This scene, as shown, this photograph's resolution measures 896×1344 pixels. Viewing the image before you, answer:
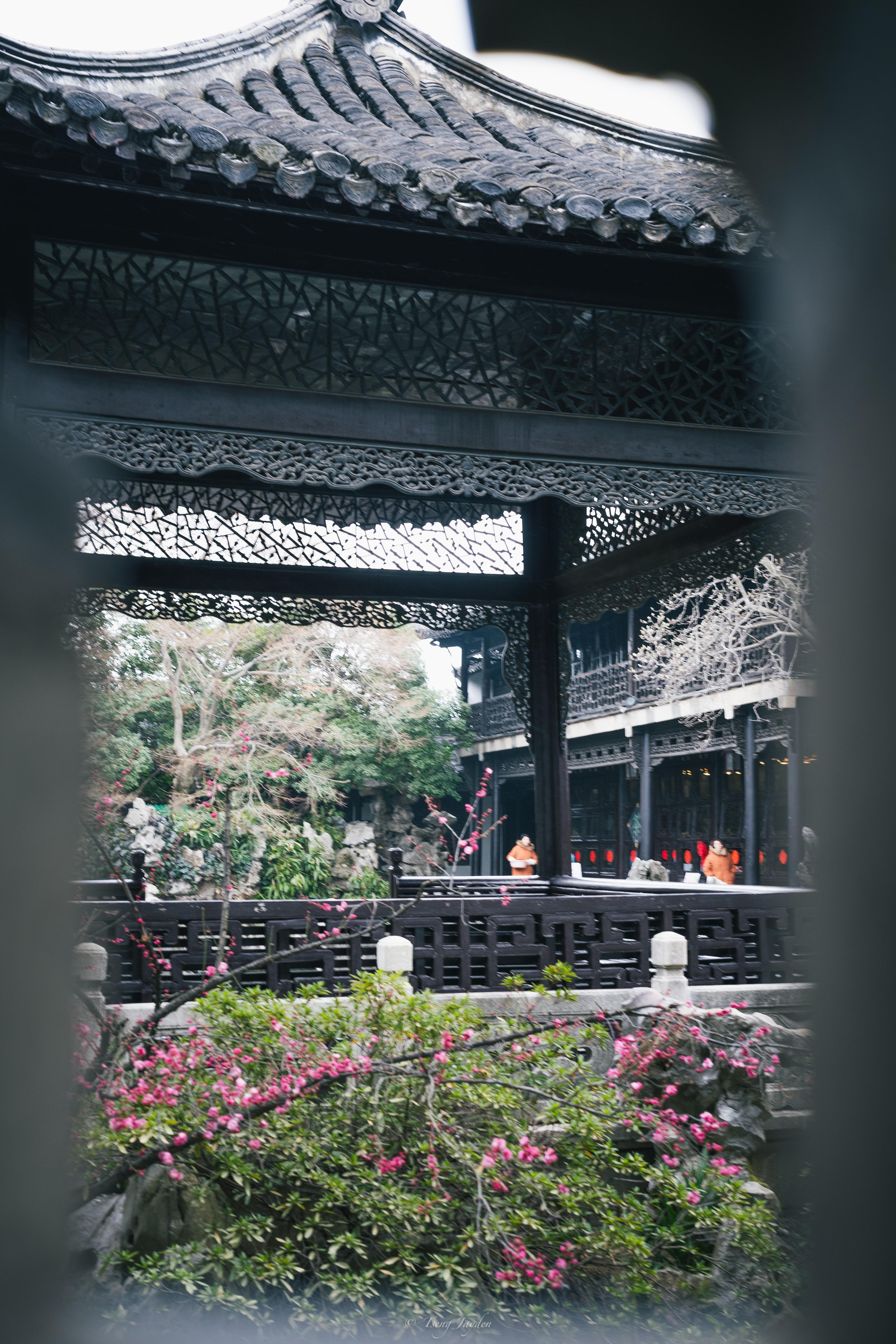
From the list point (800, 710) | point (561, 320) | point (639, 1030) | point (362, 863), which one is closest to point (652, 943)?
point (639, 1030)

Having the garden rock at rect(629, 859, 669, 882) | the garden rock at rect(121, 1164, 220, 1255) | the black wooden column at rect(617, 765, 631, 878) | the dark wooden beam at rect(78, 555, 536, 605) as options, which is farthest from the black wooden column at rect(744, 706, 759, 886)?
the garden rock at rect(121, 1164, 220, 1255)

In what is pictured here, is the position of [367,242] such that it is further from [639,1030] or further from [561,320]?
[639,1030]

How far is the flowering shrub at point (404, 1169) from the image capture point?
359 centimetres

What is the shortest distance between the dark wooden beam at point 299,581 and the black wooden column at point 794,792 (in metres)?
8.39

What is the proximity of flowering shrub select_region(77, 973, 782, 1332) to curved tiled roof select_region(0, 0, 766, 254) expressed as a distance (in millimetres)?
3056

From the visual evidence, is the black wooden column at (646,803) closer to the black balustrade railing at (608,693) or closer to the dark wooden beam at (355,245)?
the black balustrade railing at (608,693)

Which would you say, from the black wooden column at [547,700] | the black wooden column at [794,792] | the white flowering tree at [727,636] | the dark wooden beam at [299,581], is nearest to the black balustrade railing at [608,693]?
the white flowering tree at [727,636]

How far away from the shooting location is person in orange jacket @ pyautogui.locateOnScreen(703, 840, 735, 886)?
15609 mm

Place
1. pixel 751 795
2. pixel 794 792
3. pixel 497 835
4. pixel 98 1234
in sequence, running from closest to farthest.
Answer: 1. pixel 98 1234
2. pixel 794 792
3. pixel 751 795
4. pixel 497 835

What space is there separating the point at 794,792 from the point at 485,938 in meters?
11.1

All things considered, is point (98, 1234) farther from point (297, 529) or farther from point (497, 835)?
point (497, 835)

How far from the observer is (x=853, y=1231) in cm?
46

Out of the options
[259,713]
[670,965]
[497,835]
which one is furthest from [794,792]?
[497,835]

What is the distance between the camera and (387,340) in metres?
5.06
